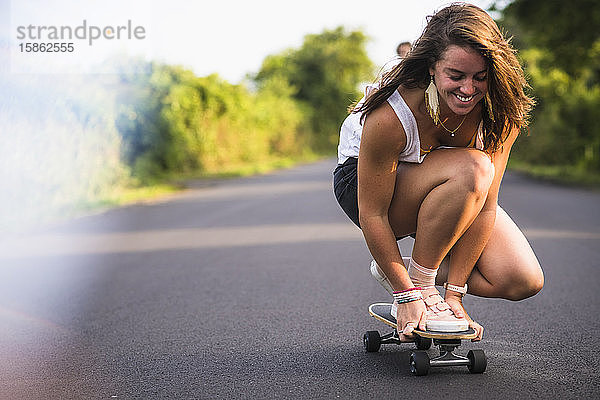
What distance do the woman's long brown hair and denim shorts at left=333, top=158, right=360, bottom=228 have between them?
1.29 feet

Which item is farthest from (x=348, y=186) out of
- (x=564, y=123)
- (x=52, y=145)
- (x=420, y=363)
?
(x=564, y=123)

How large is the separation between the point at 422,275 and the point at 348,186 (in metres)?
0.52

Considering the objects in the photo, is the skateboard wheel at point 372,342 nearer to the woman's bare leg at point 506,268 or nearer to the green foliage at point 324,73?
the woman's bare leg at point 506,268

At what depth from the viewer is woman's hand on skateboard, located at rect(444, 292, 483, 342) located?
3221mm

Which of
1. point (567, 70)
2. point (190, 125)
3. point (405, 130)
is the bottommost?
point (190, 125)

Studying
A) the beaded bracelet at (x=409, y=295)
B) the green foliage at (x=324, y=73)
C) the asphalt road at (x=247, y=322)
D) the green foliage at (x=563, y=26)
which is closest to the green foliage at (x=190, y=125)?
the green foliage at (x=563, y=26)

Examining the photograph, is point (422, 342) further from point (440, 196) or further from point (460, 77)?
point (460, 77)

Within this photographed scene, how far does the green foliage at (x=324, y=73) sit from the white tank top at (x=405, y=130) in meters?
53.2

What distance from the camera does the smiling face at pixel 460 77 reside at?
2.90 m

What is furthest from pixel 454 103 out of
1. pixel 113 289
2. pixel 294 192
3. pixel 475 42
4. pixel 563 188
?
pixel 563 188

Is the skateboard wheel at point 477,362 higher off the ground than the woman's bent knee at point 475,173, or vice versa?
the woman's bent knee at point 475,173

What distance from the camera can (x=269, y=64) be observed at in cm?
7275

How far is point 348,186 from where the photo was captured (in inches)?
138

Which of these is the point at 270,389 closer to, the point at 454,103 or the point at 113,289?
the point at 454,103
